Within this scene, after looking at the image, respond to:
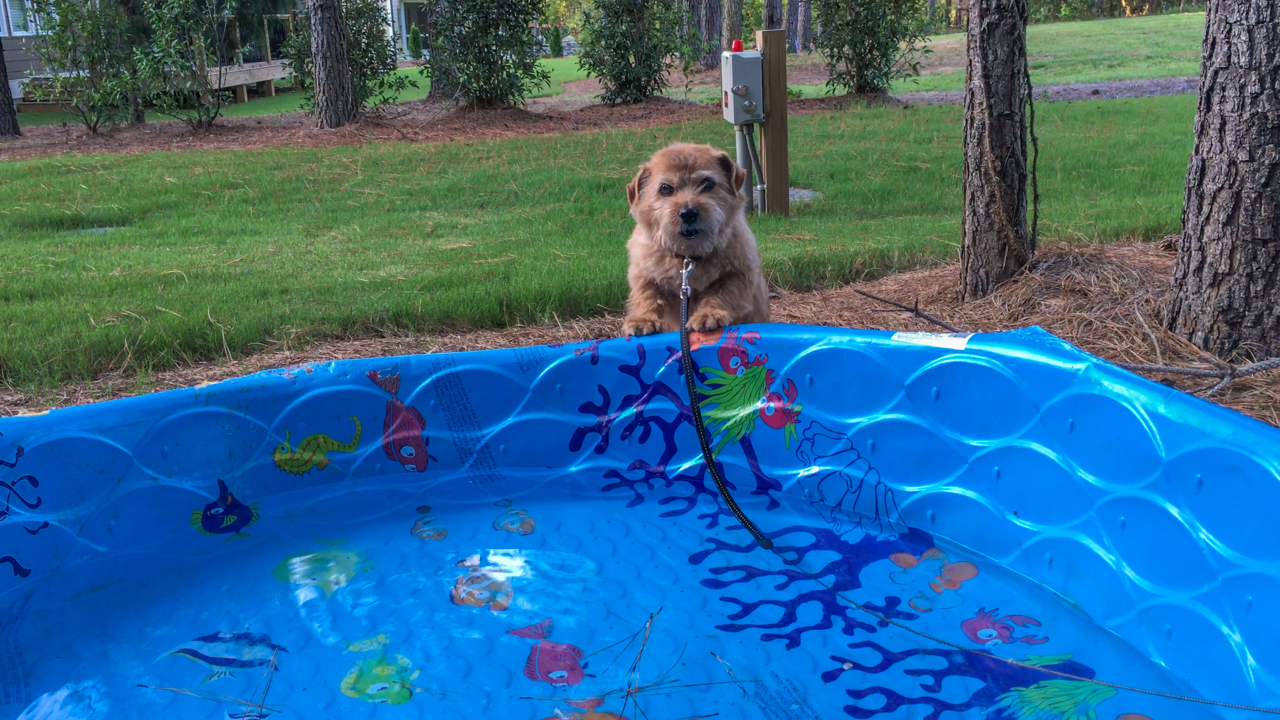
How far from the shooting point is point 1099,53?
88.5 ft

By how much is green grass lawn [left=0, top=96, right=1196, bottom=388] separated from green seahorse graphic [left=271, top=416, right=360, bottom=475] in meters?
1.42

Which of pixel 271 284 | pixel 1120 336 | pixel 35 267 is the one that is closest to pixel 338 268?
pixel 271 284

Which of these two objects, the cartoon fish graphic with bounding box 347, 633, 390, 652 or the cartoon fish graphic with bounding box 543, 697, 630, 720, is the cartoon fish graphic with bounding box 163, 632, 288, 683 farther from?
the cartoon fish graphic with bounding box 543, 697, 630, 720

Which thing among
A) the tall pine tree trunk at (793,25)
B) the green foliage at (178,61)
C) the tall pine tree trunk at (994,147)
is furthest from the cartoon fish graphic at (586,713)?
the tall pine tree trunk at (793,25)

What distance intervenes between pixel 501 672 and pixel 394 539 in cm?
110

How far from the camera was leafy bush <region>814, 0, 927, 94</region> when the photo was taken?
56.9 ft

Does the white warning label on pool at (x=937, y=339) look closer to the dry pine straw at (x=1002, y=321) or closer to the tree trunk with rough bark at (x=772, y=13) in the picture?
the dry pine straw at (x=1002, y=321)

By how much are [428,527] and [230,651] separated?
103 cm

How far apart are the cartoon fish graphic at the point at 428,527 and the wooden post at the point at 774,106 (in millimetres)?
5283

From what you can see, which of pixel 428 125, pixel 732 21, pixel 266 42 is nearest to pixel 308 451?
pixel 428 125

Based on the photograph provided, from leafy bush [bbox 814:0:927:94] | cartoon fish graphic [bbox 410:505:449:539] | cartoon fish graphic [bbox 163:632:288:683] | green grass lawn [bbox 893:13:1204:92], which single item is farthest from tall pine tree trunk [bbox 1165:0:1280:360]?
green grass lawn [bbox 893:13:1204:92]

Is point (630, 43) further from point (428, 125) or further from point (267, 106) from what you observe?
point (267, 106)

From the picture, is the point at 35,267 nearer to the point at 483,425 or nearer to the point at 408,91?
the point at 483,425

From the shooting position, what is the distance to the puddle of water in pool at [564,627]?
9.83ft
